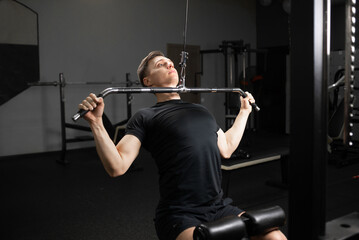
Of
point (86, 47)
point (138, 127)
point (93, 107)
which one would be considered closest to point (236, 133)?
point (138, 127)

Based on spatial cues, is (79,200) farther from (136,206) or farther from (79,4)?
(79,4)

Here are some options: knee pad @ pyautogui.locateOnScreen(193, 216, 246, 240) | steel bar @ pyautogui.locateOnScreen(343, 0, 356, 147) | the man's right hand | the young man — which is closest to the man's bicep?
the young man

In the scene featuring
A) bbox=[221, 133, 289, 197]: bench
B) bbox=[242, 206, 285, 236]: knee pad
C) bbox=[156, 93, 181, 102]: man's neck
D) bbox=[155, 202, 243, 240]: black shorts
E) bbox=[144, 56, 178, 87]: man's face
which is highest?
bbox=[144, 56, 178, 87]: man's face

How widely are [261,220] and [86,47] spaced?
4861mm

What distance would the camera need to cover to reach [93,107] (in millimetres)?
1188

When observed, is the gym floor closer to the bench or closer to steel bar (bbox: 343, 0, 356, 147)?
the bench

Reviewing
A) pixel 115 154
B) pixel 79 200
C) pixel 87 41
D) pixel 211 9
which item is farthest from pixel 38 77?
pixel 115 154

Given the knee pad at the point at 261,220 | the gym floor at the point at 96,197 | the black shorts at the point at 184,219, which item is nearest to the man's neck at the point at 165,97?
the black shorts at the point at 184,219

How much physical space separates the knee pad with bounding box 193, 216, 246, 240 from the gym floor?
53.3 inches

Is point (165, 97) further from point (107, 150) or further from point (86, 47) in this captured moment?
point (86, 47)

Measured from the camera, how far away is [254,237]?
1.34m

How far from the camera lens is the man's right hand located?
3.89 ft

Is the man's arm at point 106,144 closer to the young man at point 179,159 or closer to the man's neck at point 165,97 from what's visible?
the young man at point 179,159

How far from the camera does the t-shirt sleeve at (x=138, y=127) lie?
4.73 ft
